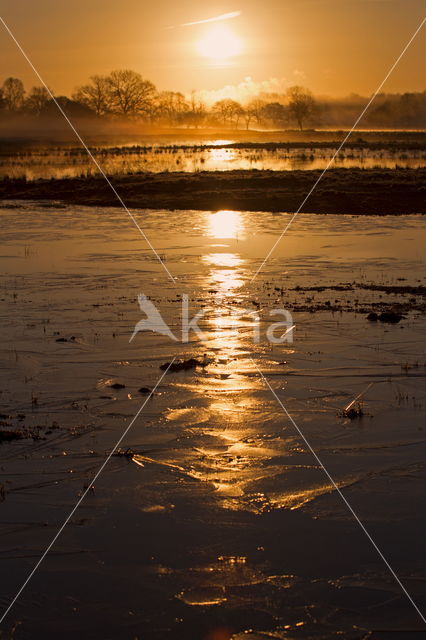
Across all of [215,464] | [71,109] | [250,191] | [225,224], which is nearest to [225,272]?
[225,224]

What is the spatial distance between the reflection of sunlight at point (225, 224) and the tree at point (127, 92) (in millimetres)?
118522

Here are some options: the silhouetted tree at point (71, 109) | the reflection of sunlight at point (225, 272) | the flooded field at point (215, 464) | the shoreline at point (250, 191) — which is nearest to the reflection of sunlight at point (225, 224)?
the shoreline at point (250, 191)

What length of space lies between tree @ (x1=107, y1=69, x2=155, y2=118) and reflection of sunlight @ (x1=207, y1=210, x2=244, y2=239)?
389 ft

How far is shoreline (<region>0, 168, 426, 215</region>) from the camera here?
29172mm

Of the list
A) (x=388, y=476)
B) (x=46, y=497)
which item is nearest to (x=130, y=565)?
(x=46, y=497)

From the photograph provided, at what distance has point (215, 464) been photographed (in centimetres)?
657

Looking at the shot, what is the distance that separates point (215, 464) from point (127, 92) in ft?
467

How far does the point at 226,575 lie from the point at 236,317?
7.13 m

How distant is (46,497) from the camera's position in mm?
5984

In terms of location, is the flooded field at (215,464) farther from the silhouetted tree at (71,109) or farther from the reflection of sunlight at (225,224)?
the silhouetted tree at (71,109)

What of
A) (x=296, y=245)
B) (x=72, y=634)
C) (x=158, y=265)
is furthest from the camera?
(x=296, y=245)

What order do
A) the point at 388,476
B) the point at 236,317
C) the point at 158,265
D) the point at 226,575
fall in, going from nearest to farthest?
the point at 226,575 < the point at 388,476 < the point at 236,317 < the point at 158,265

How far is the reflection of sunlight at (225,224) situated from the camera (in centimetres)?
2253

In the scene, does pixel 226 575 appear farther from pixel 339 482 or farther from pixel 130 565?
pixel 339 482
